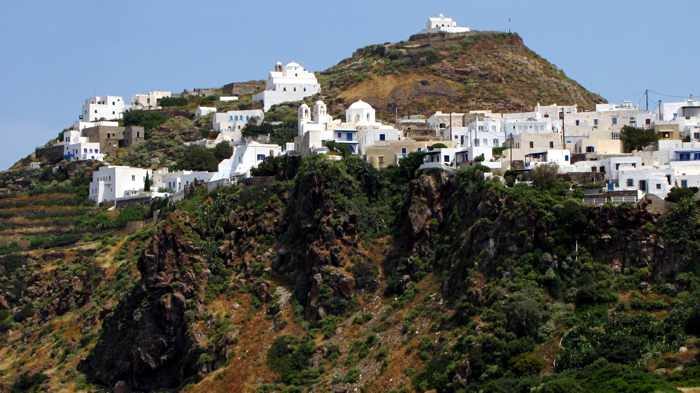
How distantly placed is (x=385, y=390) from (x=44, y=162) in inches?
2297

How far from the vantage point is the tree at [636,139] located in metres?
91.4

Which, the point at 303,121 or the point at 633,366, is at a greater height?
the point at 303,121

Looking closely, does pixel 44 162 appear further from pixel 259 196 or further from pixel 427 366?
pixel 427 366

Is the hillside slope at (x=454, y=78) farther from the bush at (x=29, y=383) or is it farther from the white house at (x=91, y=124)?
the bush at (x=29, y=383)

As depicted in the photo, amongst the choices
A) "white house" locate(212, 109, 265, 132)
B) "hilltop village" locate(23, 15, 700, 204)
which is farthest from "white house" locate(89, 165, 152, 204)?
"white house" locate(212, 109, 265, 132)

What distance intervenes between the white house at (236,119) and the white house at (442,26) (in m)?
22.4

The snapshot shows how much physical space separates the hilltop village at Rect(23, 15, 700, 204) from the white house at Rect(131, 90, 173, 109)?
14.4 metres

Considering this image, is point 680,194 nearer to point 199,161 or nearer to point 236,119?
point 199,161

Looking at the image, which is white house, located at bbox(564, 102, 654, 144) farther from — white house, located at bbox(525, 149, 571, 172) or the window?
the window

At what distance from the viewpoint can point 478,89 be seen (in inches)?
4934

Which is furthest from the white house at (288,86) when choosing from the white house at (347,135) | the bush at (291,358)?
the bush at (291,358)

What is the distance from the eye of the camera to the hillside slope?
403ft

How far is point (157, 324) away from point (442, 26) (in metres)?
59.3

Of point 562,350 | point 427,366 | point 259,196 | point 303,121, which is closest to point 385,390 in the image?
point 427,366
